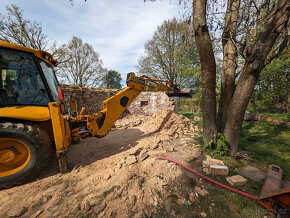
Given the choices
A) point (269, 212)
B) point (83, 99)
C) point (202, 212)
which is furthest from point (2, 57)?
point (83, 99)

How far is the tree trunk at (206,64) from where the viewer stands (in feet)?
9.21

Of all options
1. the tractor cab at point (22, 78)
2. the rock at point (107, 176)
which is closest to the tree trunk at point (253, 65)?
the rock at point (107, 176)

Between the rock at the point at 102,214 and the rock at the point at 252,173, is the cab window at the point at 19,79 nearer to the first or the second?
the rock at the point at 102,214

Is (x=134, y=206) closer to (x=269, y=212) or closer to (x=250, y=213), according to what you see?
(x=250, y=213)

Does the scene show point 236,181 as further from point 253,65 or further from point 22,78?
point 22,78

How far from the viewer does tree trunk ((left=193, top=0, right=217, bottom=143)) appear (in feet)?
9.21

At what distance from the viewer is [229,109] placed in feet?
10.0

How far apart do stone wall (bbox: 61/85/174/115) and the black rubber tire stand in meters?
7.10

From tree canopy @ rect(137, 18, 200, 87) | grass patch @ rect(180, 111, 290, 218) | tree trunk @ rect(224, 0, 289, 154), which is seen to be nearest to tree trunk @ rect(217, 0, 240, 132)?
tree trunk @ rect(224, 0, 289, 154)

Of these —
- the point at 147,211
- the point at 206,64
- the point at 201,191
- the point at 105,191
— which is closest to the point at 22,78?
the point at 105,191

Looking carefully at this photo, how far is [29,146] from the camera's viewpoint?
2256mm

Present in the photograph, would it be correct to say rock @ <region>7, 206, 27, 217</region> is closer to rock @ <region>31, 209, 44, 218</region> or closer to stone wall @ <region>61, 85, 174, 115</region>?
rock @ <region>31, 209, 44, 218</region>

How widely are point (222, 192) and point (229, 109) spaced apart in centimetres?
196

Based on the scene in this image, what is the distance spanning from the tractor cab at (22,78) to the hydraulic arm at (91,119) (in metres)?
0.59
